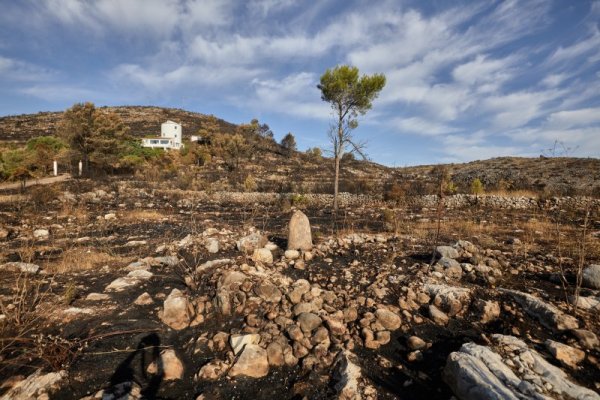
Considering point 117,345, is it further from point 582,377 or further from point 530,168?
point 530,168

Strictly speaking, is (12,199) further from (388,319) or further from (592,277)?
(592,277)

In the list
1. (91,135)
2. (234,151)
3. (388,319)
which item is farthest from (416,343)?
(234,151)

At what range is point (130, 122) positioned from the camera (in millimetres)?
57844

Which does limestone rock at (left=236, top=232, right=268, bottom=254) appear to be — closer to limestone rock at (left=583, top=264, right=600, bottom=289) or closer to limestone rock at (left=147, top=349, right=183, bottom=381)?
limestone rock at (left=147, top=349, right=183, bottom=381)

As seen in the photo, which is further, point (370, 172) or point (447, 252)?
point (370, 172)

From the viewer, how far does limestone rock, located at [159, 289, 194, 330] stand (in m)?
3.53

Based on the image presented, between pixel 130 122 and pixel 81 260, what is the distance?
6316cm

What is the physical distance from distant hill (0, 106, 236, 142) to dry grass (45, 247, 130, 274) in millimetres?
Result: 46887

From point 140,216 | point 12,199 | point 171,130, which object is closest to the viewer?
point 140,216

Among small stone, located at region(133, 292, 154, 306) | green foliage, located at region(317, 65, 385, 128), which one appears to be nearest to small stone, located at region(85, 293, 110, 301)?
small stone, located at region(133, 292, 154, 306)

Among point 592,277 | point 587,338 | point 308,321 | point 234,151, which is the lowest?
point 308,321

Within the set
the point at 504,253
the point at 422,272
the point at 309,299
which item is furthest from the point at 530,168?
the point at 309,299

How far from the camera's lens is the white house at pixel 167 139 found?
4216 centimetres

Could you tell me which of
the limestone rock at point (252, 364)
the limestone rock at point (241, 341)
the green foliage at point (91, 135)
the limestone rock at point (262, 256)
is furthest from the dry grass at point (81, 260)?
the green foliage at point (91, 135)
